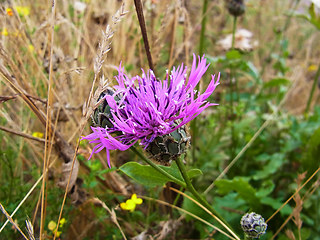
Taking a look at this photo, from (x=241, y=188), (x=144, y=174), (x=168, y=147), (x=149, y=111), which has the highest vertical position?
(x=149, y=111)

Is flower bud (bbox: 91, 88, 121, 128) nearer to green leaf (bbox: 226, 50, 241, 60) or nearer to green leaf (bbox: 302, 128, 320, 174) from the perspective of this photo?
green leaf (bbox: 226, 50, 241, 60)

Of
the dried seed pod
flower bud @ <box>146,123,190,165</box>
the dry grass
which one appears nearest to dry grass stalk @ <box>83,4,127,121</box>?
the dry grass

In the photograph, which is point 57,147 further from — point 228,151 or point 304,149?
point 304,149

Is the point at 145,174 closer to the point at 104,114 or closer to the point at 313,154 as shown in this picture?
the point at 104,114

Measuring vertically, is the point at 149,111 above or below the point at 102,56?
below

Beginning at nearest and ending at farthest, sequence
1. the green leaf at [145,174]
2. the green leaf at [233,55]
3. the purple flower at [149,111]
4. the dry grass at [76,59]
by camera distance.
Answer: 1. the purple flower at [149,111]
2. the green leaf at [145,174]
3. the dry grass at [76,59]
4. the green leaf at [233,55]

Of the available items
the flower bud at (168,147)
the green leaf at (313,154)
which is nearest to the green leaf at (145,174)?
the flower bud at (168,147)

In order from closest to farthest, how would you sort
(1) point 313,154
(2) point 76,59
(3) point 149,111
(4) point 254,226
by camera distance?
(3) point 149,111
(4) point 254,226
(2) point 76,59
(1) point 313,154

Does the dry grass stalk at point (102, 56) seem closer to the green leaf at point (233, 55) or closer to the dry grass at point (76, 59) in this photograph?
the dry grass at point (76, 59)

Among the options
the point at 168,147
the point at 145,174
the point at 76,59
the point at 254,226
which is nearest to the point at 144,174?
the point at 145,174
